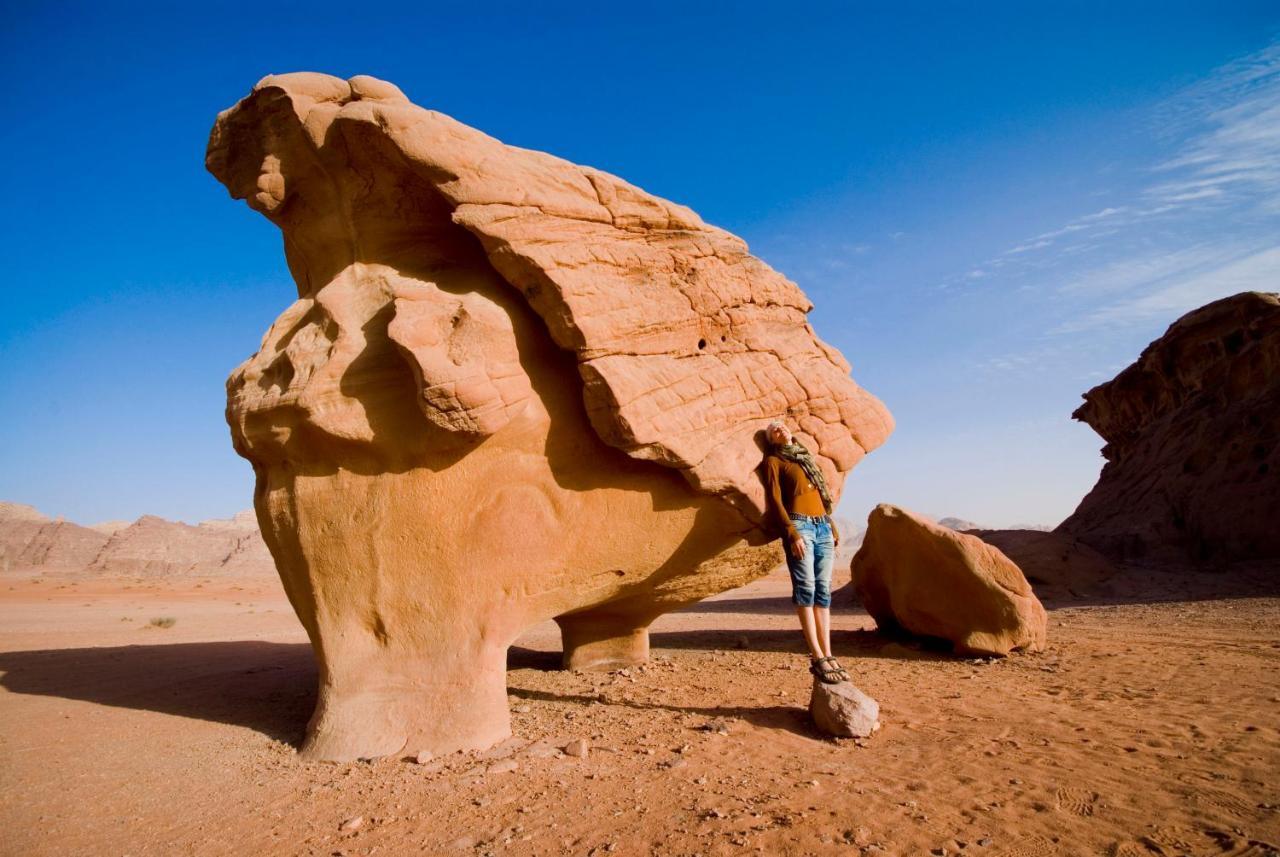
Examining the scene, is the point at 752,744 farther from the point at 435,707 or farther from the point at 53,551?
the point at 53,551

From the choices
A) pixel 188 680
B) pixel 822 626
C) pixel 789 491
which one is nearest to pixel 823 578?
pixel 822 626

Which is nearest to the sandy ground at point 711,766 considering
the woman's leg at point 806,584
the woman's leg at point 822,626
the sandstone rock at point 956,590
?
the sandstone rock at point 956,590

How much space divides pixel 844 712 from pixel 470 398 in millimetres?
3614

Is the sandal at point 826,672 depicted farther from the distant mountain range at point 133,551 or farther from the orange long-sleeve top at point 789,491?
the distant mountain range at point 133,551

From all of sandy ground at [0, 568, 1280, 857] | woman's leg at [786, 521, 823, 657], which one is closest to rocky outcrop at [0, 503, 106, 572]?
sandy ground at [0, 568, 1280, 857]

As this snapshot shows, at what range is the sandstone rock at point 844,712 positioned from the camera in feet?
17.2

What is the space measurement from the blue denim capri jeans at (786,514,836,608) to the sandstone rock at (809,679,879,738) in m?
0.75

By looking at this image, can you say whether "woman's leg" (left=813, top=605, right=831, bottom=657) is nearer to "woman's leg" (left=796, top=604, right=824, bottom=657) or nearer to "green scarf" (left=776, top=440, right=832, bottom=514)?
"woman's leg" (left=796, top=604, right=824, bottom=657)

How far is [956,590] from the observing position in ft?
28.8

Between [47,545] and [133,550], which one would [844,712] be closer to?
[133,550]

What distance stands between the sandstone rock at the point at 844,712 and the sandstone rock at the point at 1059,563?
37.2ft

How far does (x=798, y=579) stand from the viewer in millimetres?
6020

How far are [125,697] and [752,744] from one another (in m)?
6.54

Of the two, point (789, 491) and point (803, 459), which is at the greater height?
point (803, 459)
